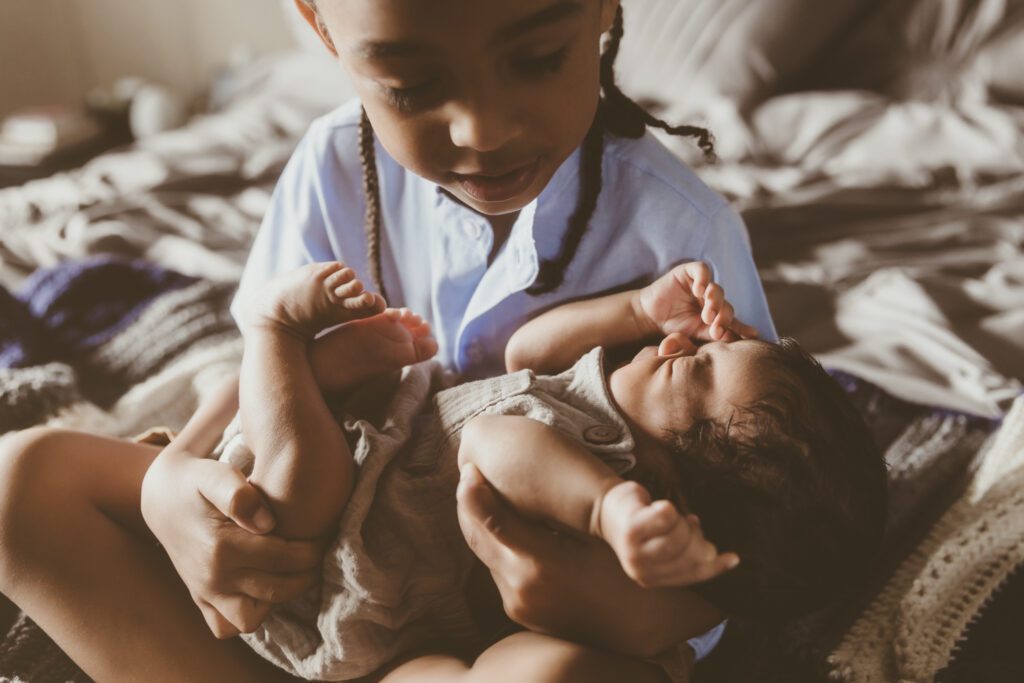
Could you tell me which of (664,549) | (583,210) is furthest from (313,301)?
(664,549)

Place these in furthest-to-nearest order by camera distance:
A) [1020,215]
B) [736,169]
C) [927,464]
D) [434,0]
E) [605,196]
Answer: [736,169]
[1020,215]
[927,464]
[605,196]
[434,0]

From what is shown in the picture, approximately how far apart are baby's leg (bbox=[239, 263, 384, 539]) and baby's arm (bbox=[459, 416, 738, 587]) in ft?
0.37

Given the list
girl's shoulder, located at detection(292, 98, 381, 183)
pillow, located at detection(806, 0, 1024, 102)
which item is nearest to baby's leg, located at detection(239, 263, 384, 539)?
girl's shoulder, located at detection(292, 98, 381, 183)

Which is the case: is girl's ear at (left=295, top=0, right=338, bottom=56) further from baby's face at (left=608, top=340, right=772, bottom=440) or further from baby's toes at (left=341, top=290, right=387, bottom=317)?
baby's face at (left=608, top=340, right=772, bottom=440)

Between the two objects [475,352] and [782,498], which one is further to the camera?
[475,352]

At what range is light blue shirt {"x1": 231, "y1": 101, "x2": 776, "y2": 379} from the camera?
33.5 inches

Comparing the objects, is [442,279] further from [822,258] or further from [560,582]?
[822,258]

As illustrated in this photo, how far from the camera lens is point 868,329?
1.19 m

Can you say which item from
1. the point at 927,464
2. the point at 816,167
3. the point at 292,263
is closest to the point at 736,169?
the point at 816,167

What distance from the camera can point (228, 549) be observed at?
0.67 m

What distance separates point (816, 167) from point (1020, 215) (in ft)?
1.16

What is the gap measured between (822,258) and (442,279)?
2.35 feet

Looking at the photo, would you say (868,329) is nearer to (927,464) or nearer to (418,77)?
(927,464)

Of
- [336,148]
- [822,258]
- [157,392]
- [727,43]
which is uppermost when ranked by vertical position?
[336,148]
